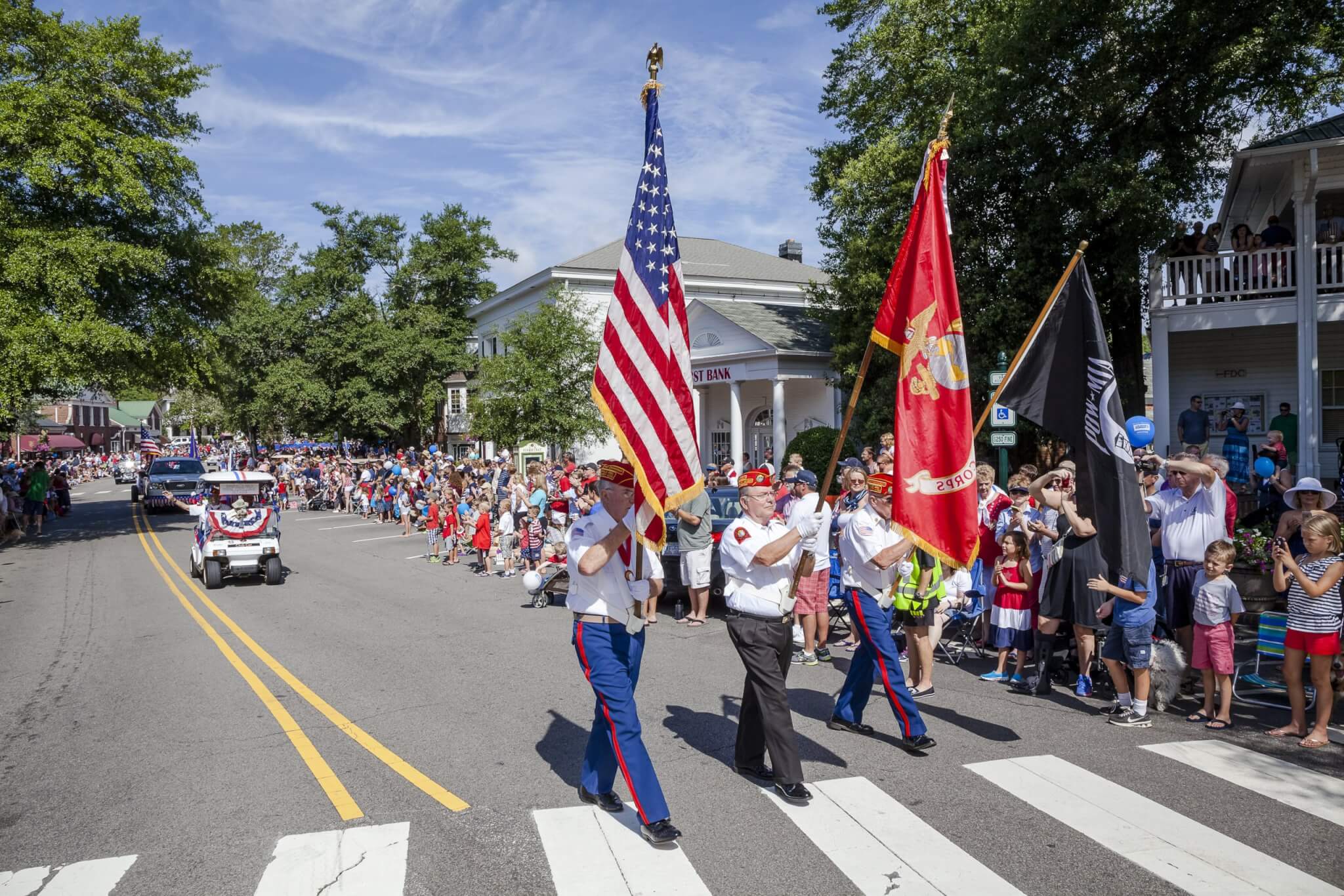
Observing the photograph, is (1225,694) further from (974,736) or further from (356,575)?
(356,575)

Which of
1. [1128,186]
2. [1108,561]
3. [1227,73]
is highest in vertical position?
[1227,73]

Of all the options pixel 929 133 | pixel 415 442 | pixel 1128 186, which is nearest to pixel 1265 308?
pixel 1128 186

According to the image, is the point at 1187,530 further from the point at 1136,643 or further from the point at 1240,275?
the point at 1240,275

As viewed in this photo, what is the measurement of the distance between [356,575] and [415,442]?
3494cm

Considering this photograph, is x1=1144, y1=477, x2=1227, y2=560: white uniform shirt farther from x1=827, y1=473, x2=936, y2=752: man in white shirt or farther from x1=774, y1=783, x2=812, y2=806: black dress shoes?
x1=774, y1=783, x2=812, y2=806: black dress shoes

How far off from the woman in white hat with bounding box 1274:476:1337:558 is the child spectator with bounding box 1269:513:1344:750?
0.25 m

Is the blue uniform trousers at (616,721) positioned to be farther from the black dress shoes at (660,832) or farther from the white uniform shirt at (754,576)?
the white uniform shirt at (754,576)

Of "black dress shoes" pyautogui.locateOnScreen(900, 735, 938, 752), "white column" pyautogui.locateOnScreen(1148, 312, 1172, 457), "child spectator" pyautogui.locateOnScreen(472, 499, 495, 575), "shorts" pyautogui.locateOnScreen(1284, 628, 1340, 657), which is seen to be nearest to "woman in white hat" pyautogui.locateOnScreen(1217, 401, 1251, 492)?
"white column" pyautogui.locateOnScreen(1148, 312, 1172, 457)

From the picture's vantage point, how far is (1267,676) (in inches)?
333

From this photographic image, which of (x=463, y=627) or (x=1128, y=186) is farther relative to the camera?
(x=1128, y=186)

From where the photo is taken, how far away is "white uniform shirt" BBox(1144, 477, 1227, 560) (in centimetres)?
796

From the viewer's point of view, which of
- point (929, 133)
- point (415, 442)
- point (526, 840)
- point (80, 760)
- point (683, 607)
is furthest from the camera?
point (415, 442)

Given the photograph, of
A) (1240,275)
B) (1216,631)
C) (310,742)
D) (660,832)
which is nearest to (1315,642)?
(1216,631)

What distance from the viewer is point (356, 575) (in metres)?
17.8
